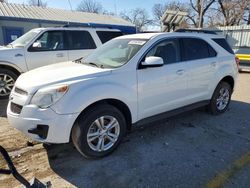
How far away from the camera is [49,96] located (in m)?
2.96

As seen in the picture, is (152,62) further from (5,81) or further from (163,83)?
(5,81)

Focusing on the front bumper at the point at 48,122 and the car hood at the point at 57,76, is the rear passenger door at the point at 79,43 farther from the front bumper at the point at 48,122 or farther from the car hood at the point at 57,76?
the front bumper at the point at 48,122

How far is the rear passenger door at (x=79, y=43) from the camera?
6.96 meters

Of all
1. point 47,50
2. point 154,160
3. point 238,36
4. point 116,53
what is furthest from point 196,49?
point 238,36

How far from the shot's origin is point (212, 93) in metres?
5.01

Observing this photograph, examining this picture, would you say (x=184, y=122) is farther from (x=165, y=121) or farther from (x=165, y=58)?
(x=165, y=58)

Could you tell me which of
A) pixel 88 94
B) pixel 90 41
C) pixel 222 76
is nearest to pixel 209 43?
pixel 222 76

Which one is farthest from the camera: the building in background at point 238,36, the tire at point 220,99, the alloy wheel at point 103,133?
the building in background at point 238,36

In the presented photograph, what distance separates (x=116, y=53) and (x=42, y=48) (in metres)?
3.29

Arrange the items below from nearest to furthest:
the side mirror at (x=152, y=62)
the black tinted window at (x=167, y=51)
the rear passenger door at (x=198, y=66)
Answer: the side mirror at (x=152, y=62) < the black tinted window at (x=167, y=51) < the rear passenger door at (x=198, y=66)

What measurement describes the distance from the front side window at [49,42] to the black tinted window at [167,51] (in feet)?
12.3

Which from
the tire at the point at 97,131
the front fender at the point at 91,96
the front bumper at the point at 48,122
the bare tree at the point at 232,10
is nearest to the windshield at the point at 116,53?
the front fender at the point at 91,96

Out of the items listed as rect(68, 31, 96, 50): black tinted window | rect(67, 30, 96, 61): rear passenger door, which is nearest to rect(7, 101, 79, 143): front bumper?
rect(67, 30, 96, 61): rear passenger door

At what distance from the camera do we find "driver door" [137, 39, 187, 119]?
12.1ft
